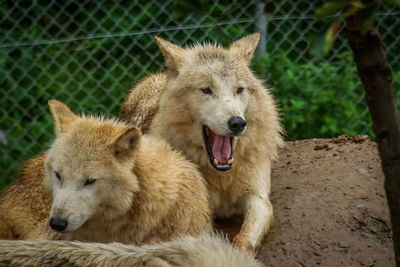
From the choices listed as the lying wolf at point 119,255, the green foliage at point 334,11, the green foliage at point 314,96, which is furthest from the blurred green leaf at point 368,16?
the green foliage at point 314,96

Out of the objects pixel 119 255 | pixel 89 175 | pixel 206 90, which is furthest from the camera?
pixel 206 90

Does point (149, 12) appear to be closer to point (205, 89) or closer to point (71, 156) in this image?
point (205, 89)

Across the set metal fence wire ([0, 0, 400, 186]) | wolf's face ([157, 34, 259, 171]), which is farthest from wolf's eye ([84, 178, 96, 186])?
metal fence wire ([0, 0, 400, 186])

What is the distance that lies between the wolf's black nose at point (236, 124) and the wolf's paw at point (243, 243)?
27.0 inches

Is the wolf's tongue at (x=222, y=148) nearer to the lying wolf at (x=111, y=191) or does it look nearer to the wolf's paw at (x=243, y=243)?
the lying wolf at (x=111, y=191)

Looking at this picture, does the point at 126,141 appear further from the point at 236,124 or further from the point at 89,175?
the point at 236,124

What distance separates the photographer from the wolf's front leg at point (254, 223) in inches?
160

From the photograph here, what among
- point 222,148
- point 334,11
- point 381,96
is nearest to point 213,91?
point 222,148

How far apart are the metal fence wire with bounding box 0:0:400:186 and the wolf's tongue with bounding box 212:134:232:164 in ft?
7.09

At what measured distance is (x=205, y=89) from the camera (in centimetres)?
436

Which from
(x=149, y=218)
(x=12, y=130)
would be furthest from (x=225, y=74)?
(x=12, y=130)

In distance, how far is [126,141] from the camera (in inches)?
146

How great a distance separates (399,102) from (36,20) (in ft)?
12.9

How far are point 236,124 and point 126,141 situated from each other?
746 millimetres
